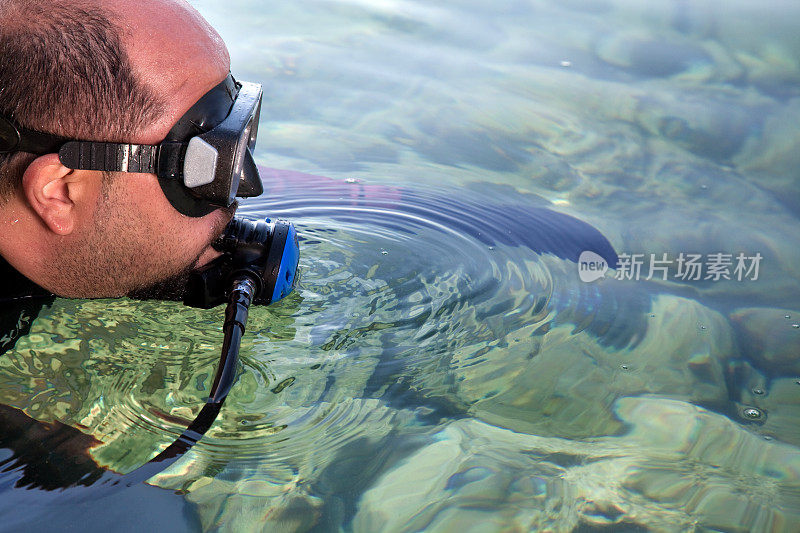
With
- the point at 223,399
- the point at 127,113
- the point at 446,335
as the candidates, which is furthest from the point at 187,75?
the point at 446,335

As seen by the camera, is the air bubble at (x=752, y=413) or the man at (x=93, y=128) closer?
the man at (x=93, y=128)

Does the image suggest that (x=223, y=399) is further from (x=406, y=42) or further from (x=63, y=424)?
(x=406, y=42)

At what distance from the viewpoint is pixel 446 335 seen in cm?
173

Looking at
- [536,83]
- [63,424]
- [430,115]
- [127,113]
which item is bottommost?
[63,424]

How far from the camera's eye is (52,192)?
57.1 inches

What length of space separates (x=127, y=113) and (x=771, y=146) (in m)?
2.25

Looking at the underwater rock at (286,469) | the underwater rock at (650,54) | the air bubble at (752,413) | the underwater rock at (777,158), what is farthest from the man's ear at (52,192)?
the underwater rock at (650,54)

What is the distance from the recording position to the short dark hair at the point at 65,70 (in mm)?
1361

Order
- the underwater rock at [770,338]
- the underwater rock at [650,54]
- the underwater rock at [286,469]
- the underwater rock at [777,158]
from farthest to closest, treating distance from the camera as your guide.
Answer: the underwater rock at [650,54] < the underwater rock at [777,158] < the underwater rock at [770,338] < the underwater rock at [286,469]

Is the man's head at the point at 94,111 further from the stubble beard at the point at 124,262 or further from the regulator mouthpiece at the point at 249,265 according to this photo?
the regulator mouthpiece at the point at 249,265

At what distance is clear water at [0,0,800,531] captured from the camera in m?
1.29

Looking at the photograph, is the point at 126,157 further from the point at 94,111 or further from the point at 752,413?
the point at 752,413

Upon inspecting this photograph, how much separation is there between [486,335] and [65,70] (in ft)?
3.50

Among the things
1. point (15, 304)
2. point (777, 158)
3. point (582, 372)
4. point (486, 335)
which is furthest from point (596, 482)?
point (777, 158)
